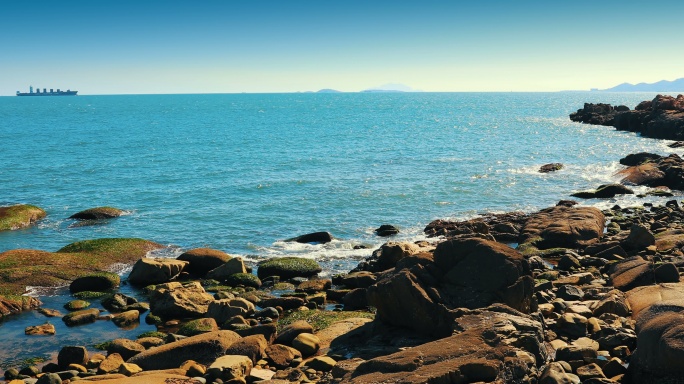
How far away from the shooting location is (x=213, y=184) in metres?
60.2

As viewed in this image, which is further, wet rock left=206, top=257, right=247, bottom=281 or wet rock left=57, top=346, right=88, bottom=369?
wet rock left=206, top=257, right=247, bottom=281

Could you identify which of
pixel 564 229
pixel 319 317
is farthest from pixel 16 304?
pixel 564 229

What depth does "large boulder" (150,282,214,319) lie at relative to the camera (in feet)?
83.7

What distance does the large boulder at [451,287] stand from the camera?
18.3 meters

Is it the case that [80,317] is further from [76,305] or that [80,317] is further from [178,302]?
[178,302]

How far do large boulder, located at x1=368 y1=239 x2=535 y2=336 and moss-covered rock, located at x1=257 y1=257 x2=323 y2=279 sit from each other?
1237 centimetres

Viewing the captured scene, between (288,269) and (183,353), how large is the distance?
12.6m

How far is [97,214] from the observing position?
4606cm

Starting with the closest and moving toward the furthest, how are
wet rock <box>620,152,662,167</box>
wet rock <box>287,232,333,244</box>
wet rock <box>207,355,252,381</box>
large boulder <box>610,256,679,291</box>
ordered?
wet rock <box>207,355,252,381</box> → large boulder <box>610,256,679,291</box> → wet rock <box>287,232,333,244</box> → wet rock <box>620,152,662,167</box>

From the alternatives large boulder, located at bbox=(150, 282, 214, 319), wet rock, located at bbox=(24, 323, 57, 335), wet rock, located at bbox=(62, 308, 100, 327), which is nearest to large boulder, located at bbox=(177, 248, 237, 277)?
large boulder, located at bbox=(150, 282, 214, 319)

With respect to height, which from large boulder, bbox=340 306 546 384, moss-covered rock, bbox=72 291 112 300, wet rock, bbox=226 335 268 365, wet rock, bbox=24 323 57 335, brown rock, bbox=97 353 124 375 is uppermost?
large boulder, bbox=340 306 546 384

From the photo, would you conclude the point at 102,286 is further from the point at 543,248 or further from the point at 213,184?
the point at 213,184

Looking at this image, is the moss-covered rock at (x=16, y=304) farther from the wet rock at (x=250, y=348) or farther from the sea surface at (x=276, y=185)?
the wet rock at (x=250, y=348)

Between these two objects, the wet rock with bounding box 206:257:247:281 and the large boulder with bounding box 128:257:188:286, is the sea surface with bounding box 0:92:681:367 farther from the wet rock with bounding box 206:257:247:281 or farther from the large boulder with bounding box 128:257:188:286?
the wet rock with bounding box 206:257:247:281
